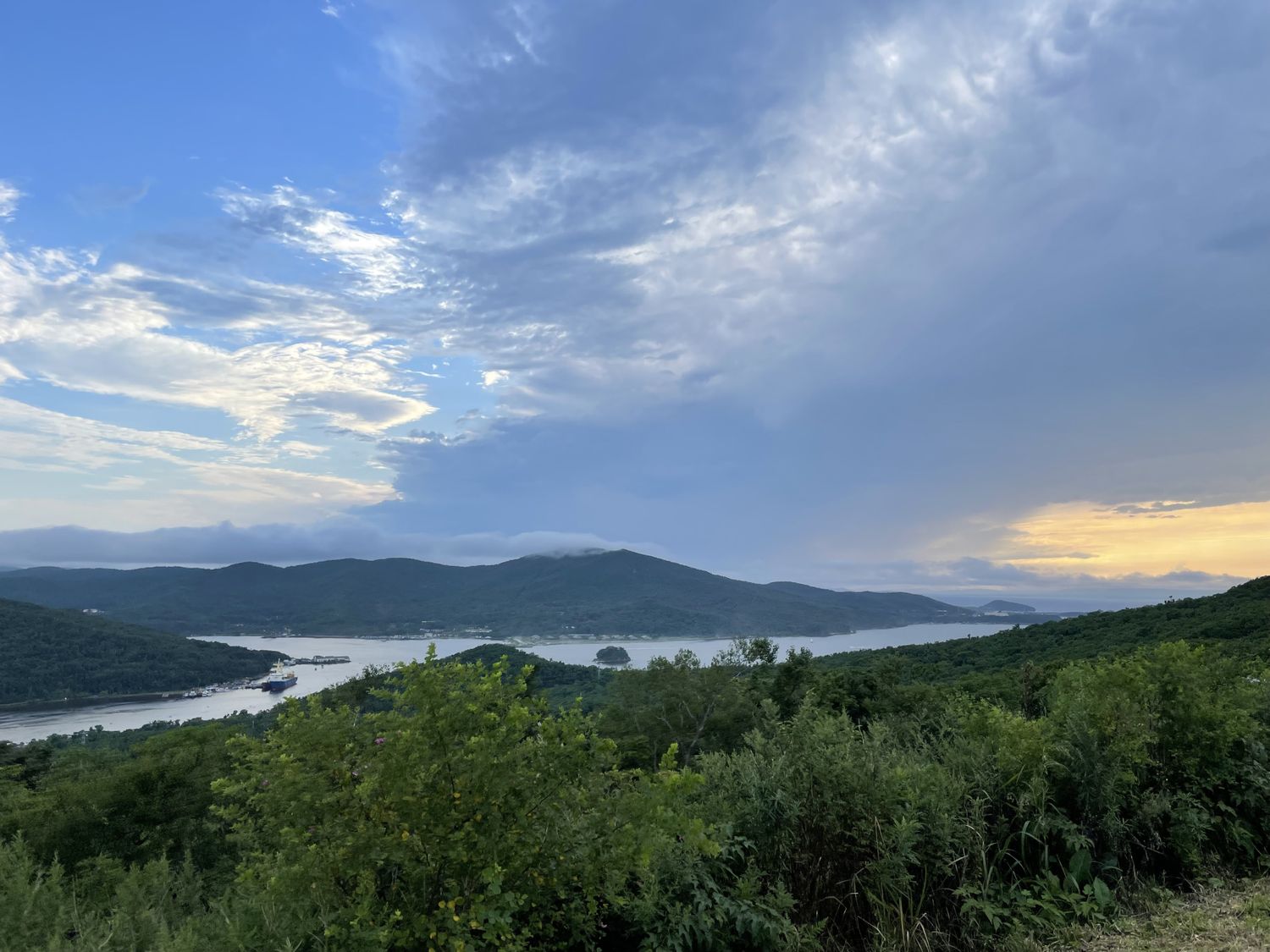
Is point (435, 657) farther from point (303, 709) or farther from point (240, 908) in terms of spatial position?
point (240, 908)

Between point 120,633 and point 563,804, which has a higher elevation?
point 563,804

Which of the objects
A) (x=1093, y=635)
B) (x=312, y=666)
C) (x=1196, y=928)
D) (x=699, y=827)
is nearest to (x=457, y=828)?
(x=699, y=827)

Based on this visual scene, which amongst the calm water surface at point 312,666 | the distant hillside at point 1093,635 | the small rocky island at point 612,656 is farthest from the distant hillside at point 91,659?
the distant hillside at point 1093,635

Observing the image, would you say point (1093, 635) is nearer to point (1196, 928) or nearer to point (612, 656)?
point (1196, 928)

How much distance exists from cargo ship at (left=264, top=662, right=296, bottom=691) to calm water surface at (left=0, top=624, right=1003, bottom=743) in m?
1.14

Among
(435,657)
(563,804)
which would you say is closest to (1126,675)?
(563,804)

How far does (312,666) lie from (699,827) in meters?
122

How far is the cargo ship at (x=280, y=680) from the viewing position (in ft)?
288

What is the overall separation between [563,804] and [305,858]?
1071 mm

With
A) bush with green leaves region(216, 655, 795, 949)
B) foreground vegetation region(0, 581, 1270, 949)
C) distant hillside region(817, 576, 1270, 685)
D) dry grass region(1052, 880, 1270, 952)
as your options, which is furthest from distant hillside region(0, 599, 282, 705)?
dry grass region(1052, 880, 1270, 952)

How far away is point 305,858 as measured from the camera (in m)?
2.85

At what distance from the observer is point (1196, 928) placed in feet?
12.6

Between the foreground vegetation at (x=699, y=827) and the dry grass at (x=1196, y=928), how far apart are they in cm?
11

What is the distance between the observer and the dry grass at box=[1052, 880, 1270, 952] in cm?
362
